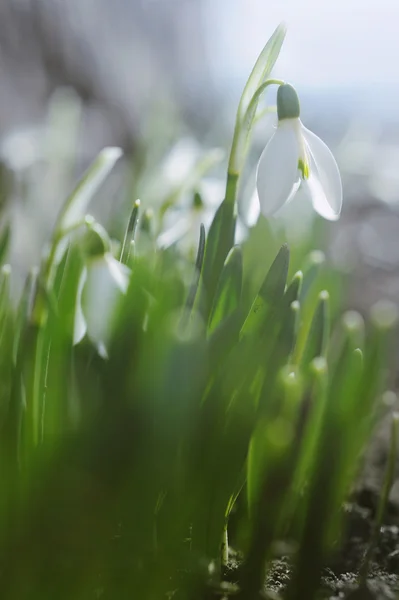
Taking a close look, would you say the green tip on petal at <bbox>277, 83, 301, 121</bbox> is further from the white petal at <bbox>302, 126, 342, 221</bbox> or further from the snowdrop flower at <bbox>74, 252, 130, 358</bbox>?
the snowdrop flower at <bbox>74, 252, 130, 358</bbox>

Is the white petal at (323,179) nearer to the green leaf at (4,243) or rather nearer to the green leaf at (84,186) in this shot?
the green leaf at (84,186)

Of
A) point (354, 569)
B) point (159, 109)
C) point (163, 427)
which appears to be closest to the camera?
point (163, 427)

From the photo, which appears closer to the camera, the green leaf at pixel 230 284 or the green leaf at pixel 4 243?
the green leaf at pixel 230 284

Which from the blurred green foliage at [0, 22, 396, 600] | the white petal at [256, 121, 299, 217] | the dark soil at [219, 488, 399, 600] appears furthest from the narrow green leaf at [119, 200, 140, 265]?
the dark soil at [219, 488, 399, 600]

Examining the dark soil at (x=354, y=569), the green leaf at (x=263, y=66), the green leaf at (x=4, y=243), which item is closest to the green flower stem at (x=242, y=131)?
the green leaf at (x=263, y=66)

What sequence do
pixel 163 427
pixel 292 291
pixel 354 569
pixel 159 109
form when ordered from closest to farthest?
pixel 163 427
pixel 292 291
pixel 354 569
pixel 159 109

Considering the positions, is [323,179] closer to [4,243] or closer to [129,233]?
[129,233]

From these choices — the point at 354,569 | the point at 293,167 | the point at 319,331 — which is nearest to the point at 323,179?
the point at 293,167
